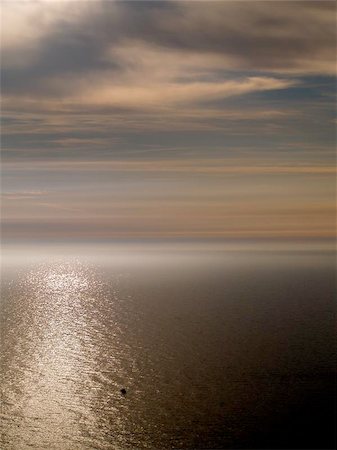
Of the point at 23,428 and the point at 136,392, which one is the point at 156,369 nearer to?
the point at 136,392

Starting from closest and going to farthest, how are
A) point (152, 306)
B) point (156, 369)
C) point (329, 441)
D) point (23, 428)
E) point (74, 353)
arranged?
point (329, 441), point (23, 428), point (156, 369), point (74, 353), point (152, 306)

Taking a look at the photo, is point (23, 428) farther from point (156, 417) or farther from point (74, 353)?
point (74, 353)

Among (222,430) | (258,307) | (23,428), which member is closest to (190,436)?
(222,430)

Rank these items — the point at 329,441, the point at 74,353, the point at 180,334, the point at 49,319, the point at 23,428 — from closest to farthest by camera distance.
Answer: the point at 329,441 < the point at 23,428 < the point at 74,353 < the point at 180,334 < the point at 49,319

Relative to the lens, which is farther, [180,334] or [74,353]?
[180,334]

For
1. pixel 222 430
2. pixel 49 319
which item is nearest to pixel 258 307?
pixel 49 319

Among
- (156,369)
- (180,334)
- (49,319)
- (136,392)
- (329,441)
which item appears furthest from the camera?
(49,319)
